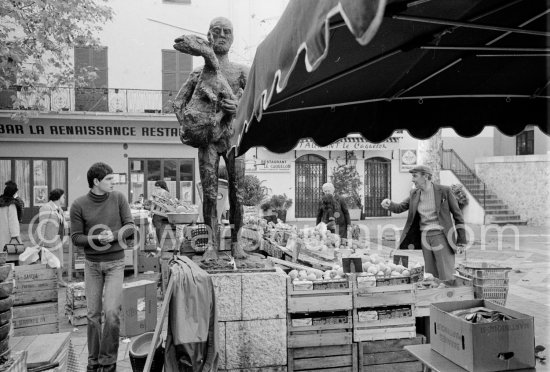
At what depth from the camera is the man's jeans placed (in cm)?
471

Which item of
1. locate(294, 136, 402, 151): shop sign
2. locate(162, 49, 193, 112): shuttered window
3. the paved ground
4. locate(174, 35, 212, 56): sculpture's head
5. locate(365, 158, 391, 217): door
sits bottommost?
the paved ground

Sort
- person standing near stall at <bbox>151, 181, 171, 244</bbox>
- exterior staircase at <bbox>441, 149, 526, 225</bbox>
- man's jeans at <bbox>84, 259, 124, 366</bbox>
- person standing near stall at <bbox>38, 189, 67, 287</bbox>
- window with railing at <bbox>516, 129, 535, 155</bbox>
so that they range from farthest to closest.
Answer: window with railing at <bbox>516, 129, 535, 155</bbox> → exterior staircase at <bbox>441, 149, 526, 225</bbox> → person standing near stall at <bbox>151, 181, 171, 244</bbox> → person standing near stall at <bbox>38, 189, 67, 287</bbox> → man's jeans at <bbox>84, 259, 124, 366</bbox>

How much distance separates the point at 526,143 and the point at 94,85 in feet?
70.3

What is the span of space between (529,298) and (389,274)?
4523mm

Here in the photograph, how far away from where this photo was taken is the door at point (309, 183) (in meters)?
23.5

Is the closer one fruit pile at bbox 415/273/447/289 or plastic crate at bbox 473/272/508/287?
fruit pile at bbox 415/273/447/289

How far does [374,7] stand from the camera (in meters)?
1.57

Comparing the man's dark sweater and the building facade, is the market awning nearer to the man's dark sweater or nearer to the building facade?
the man's dark sweater

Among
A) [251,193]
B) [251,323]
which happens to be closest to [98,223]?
[251,323]

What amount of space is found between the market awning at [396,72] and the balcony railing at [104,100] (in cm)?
1650

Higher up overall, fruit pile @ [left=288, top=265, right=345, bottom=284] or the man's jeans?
fruit pile @ [left=288, top=265, right=345, bottom=284]

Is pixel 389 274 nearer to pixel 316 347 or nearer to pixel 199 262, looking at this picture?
pixel 316 347

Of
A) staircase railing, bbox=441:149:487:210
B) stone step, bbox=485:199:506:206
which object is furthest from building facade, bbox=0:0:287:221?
stone step, bbox=485:199:506:206

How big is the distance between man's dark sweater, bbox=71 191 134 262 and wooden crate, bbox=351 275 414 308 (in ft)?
7.62
